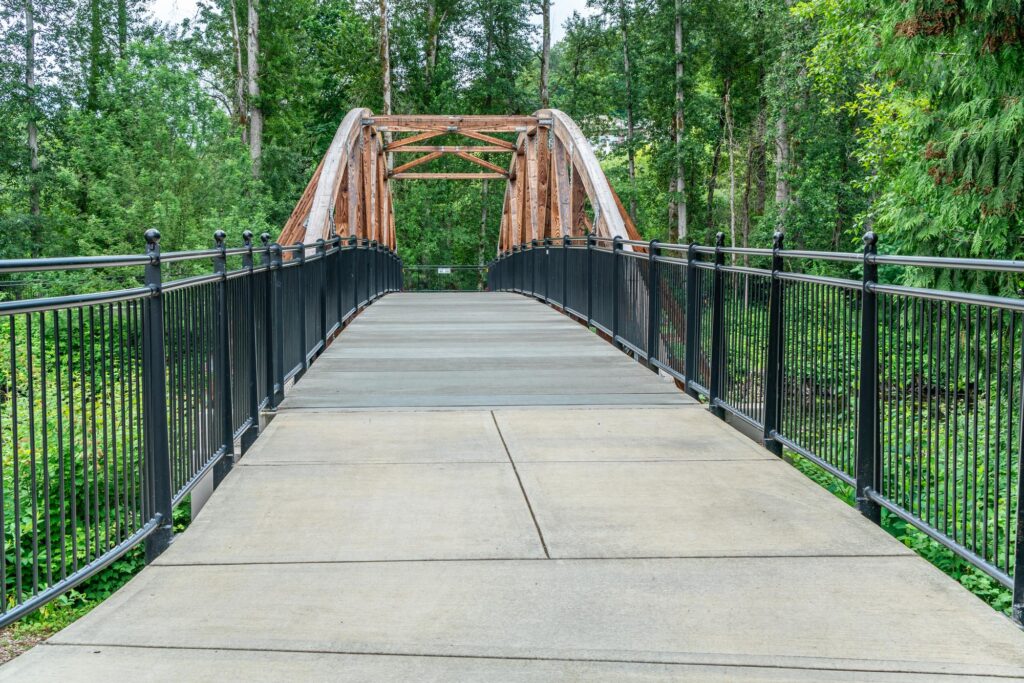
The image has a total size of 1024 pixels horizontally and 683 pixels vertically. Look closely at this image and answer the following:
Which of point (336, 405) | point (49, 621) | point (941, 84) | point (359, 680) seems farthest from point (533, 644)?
point (941, 84)

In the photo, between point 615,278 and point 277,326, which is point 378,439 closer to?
point 277,326

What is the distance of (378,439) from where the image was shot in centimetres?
659

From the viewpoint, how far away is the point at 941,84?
49.2 ft

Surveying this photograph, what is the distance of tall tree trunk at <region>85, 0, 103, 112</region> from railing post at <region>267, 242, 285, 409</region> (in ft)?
125

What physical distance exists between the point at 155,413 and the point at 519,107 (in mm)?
49586

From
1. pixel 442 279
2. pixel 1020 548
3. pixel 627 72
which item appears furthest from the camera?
pixel 442 279

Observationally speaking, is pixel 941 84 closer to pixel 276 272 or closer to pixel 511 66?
pixel 276 272

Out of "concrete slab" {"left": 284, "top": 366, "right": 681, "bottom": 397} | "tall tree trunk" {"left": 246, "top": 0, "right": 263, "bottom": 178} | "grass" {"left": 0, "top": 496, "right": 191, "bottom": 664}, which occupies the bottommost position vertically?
"grass" {"left": 0, "top": 496, "right": 191, "bottom": 664}

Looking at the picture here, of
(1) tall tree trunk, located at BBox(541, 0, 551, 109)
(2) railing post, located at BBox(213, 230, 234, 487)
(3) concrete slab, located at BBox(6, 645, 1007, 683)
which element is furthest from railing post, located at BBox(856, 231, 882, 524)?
(1) tall tree trunk, located at BBox(541, 0, 551, 109)

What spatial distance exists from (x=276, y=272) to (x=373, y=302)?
1180 cm

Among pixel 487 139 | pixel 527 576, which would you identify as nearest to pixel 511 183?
pixel 487 139

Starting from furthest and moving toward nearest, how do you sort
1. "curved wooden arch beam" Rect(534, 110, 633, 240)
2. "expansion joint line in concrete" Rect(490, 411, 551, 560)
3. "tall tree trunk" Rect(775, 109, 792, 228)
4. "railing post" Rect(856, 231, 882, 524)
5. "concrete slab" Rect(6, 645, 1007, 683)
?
"tall tree trunk" Rect(775, 109, 792, 228) → "curved wooden arch beam" Rect(534, 110, 633, 240) → "railing post" Rect(856, 231, 882, 524) → "expansion joint line in concrete" Rect(490, 411, 551, 560) → "concrete slab" Rect(6, 645, 1007, 683)

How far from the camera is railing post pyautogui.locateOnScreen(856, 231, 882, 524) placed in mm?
4762

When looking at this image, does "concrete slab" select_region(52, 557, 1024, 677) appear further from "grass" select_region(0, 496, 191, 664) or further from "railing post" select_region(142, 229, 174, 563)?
"grass" select_region(0, 496, 191, 664)
